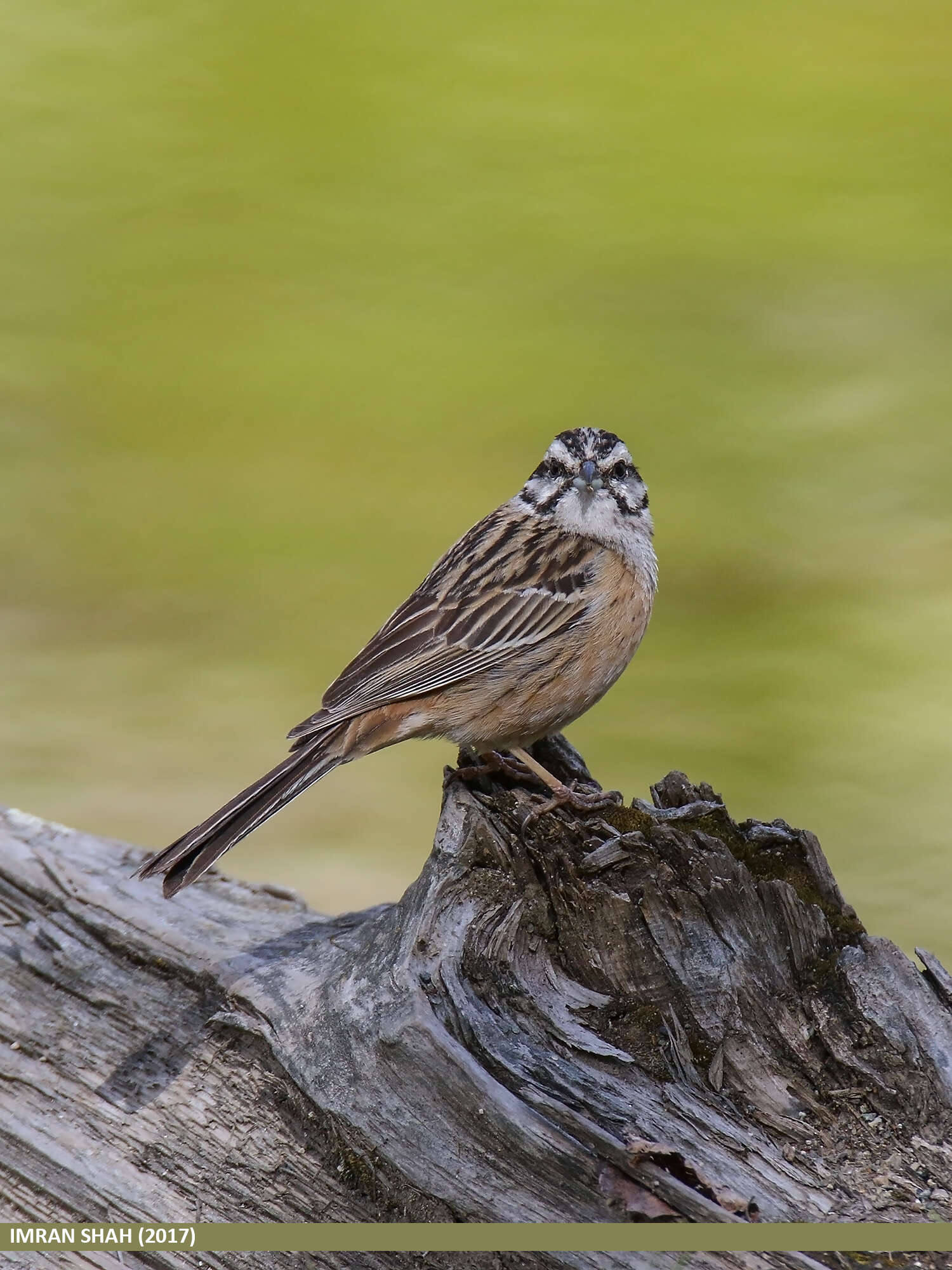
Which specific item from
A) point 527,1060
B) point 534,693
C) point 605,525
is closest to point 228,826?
point 534,693

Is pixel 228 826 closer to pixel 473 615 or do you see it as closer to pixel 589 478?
pixel 473 615

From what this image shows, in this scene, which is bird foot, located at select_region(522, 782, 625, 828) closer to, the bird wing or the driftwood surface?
the driftwood surface

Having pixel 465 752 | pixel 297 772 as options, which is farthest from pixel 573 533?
pixel 297 772

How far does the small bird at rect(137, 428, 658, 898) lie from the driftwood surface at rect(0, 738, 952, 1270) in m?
0.62

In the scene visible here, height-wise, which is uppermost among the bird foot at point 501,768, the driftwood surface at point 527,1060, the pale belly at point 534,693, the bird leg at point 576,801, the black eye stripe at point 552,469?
the black eye stripe at point 552,469

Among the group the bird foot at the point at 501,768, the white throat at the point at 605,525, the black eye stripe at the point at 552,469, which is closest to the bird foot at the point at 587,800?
the bird foot at the point at 501,768

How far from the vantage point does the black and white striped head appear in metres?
6.19

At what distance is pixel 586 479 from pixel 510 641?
93 cm

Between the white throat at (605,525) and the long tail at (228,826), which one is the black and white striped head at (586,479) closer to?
the white throat at (605,525)

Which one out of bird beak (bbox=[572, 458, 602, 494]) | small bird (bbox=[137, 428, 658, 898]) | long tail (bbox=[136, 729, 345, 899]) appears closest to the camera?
long tail (bbox=[136, 729, 345, 899])

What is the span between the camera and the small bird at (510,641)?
553 centimetres

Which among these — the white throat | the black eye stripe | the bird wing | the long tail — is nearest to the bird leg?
the bird wing

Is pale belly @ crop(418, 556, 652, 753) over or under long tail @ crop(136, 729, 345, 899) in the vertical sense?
over

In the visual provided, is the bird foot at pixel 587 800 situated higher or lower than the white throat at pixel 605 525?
lower
